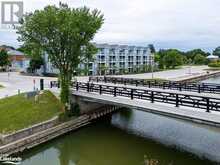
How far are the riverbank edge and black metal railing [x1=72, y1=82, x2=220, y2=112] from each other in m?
3.08

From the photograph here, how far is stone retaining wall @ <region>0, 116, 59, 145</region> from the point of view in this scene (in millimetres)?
19047

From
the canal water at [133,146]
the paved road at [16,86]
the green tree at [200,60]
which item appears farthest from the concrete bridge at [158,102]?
the green tree at [200,60]

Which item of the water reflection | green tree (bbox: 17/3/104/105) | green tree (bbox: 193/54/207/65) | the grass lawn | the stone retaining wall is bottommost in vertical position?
the water reflection

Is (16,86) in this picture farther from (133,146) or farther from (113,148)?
(133,146)

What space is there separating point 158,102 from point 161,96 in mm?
1467

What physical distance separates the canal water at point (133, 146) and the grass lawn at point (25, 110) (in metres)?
2.65

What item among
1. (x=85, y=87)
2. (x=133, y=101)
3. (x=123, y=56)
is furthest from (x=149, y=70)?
(x=133, y=101)

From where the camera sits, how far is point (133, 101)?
19938mm

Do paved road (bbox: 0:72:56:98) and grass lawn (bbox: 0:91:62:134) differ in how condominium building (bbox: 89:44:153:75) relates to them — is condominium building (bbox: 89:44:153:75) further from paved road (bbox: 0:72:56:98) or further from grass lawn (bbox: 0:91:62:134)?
grass lawn (bbox: 0:91:62:134)

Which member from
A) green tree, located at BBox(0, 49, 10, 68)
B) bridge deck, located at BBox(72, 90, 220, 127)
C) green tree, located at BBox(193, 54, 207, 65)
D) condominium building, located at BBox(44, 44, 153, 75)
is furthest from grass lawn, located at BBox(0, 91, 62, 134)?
green tree, located at BBox(193, 54, 207, 65)

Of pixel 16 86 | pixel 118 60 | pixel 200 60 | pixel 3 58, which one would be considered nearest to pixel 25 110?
pixel 16 86

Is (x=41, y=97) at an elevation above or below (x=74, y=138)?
above

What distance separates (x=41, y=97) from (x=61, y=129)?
219 inches

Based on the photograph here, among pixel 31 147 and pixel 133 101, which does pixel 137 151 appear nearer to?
pixel 133 101
